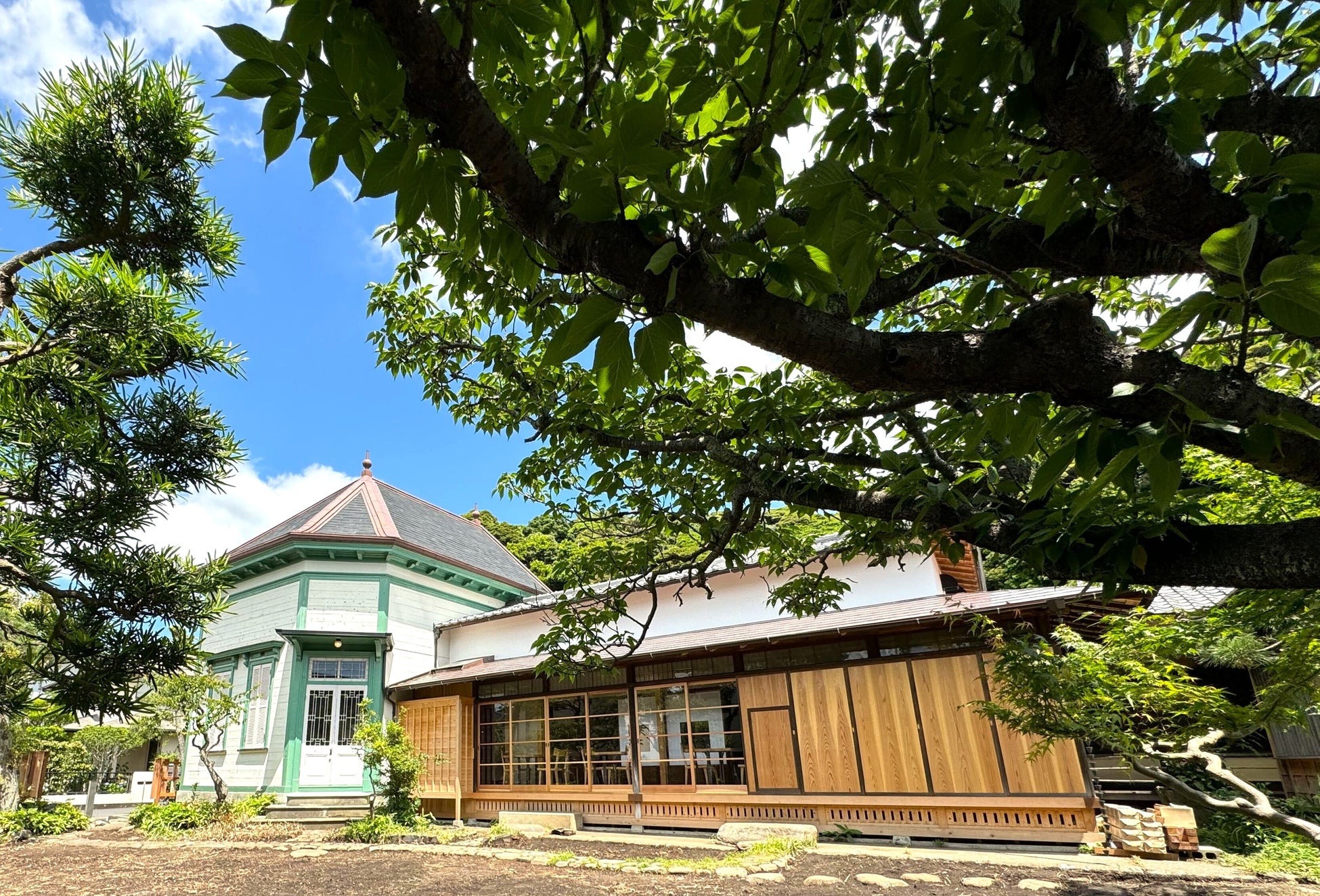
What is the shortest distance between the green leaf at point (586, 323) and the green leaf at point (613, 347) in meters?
0.01

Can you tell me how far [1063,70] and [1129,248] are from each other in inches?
26.4

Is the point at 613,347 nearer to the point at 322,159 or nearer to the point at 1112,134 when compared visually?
the point at 322,159

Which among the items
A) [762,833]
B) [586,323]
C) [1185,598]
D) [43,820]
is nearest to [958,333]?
[586,323]

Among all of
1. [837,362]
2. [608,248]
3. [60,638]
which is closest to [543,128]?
[608,248]

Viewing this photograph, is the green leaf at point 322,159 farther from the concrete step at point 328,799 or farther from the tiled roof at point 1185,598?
the concrete step at point 328,799

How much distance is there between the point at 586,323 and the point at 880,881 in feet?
23.7

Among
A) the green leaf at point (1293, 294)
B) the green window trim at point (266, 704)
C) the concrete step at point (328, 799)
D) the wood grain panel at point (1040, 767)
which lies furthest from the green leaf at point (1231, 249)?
the green window trim at point (266, 704)

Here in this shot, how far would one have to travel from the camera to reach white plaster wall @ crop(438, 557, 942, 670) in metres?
10.2

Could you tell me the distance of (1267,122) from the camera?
136 cm

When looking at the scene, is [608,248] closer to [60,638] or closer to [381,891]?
[60,638]

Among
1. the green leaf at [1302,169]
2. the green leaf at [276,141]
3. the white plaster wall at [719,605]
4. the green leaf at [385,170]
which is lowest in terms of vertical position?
the green leaf at [1302,169]

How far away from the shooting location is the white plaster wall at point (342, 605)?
45.2 feet

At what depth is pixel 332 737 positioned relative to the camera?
13352mm

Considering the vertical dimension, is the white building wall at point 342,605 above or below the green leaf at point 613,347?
above
